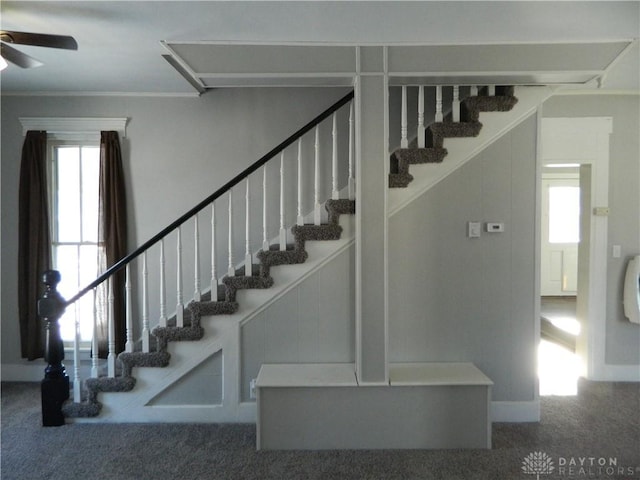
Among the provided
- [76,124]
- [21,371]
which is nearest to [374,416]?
[21,371]

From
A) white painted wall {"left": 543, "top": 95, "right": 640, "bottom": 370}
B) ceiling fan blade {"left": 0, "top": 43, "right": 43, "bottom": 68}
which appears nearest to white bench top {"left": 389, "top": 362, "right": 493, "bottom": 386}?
white painted wall {"left": 543, "top": 95, "right": 640, "bottom": 370}

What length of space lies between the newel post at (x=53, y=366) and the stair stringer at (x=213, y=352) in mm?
294

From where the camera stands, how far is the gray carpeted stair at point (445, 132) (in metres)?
3.32

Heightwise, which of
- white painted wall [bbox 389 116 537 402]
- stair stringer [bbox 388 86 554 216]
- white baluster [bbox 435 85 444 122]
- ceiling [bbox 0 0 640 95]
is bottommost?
white painted wall [bbox 389 116 537 402]

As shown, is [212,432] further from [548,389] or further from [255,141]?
[548,389]

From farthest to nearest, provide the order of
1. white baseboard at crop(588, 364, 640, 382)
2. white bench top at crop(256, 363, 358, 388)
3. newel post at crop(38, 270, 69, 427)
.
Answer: white baseboard at crop(588, 364, 640, 382) → newel post at crop(38, 270, 69, 427) → white bench top at crop(256, 363, 358, 388)

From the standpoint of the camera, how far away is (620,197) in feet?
13.8

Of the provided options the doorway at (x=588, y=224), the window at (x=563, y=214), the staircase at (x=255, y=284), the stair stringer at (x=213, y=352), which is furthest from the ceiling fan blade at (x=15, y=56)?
the window at (x=563, y=214)

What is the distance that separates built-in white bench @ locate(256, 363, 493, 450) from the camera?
9.80 feet

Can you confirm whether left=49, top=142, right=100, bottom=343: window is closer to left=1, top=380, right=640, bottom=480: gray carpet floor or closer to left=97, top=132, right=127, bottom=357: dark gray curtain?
left=97, top=132, right=127, bottom=357: dark gray curtain

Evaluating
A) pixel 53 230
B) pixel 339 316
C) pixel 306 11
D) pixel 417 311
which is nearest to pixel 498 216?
pixel 417 311

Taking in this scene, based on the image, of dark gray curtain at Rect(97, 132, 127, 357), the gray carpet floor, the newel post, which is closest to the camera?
the gray carpet floor

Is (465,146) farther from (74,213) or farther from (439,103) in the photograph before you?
(74,213)

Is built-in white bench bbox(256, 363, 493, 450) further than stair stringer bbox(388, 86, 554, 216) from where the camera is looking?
No
